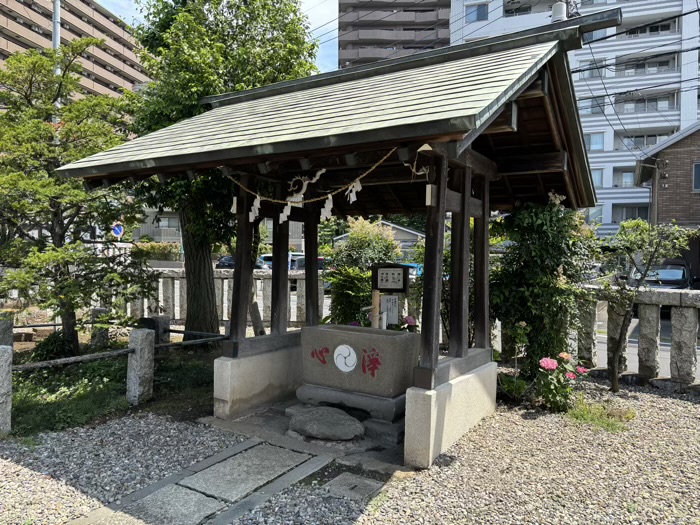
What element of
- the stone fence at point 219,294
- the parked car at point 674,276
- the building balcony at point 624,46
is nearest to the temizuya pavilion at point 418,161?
the stone fence at point 219,294

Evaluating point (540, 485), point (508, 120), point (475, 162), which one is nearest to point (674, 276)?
point (475, 162)

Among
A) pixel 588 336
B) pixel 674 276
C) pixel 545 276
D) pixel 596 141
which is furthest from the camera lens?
pixel 596 141

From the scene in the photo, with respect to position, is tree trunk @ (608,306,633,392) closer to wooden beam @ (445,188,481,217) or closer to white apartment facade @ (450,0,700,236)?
wooden beam @ (445,188,481,217)

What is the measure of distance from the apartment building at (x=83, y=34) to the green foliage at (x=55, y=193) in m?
29.9

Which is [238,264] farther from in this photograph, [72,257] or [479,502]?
[479,502]

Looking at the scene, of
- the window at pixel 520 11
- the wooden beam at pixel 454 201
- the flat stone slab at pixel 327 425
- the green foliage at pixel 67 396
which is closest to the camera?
the flat stone slab at pixel 327 425

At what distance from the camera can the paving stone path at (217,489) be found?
11.8 ft

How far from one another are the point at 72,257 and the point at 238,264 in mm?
2457

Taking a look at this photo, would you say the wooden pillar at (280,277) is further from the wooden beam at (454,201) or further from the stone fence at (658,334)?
the stone fence at (658,334)

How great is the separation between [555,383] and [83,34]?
62.6 metres

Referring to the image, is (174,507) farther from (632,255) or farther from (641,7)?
(641,7)

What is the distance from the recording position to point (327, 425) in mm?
5191

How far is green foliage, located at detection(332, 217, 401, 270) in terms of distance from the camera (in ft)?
31.8

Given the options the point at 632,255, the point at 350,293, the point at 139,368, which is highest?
the point at 632,255
